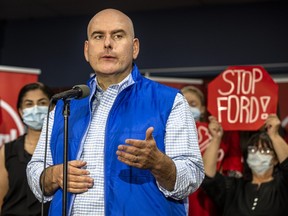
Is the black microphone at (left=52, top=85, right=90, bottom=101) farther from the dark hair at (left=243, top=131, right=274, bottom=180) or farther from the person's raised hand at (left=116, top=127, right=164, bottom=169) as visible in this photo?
the dark hair at (left=243, top=131, right=274, bottom=180)

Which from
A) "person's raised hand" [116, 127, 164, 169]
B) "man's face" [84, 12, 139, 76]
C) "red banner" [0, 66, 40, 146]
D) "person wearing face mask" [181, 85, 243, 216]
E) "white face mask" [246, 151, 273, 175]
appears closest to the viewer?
"person's raised hand" [116, 127, 164, 169]

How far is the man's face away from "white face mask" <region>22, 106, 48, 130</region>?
149 centimetres

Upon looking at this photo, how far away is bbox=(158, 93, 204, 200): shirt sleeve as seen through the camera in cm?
179

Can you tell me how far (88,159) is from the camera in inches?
74.2

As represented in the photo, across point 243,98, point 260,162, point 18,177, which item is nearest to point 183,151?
point 18,177

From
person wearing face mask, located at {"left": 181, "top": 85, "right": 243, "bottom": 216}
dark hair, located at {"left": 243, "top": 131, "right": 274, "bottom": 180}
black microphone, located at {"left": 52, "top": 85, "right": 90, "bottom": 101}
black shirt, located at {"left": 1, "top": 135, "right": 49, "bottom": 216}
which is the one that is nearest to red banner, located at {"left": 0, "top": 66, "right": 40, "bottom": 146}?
black shirt, located at {"left": 1, "top": 135, "right": 49, "bottom": 216}

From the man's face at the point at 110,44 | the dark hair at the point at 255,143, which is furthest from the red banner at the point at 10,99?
the man's face at the point at 110,44

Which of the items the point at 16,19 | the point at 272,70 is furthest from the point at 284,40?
the point at 16,19

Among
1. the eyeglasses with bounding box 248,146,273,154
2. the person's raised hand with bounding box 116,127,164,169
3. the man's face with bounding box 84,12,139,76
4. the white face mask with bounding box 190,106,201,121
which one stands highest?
the white face mask with bounding box 190,106,201,121

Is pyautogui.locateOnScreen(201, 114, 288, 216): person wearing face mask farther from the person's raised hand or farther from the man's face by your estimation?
the person's raised hand

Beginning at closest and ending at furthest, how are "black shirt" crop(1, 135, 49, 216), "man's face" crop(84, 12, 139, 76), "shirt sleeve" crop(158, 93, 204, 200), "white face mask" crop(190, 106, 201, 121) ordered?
1. "shirt sleeve" crop(158, 93, 204, 200)
2. "man's face" crop(84, 12, 139, 76)
3. "black shirt" crop(1, 135, 49, 216)
4. "white face mask" crop(190, 106, 201, 121)

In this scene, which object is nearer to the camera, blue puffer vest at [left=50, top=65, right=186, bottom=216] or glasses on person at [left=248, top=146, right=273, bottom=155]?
blue puffer vest at [left=50, top=65, right=186, bottom=216]

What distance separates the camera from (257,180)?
11.9ft

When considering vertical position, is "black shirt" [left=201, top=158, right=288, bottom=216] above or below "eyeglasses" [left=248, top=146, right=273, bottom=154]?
below
